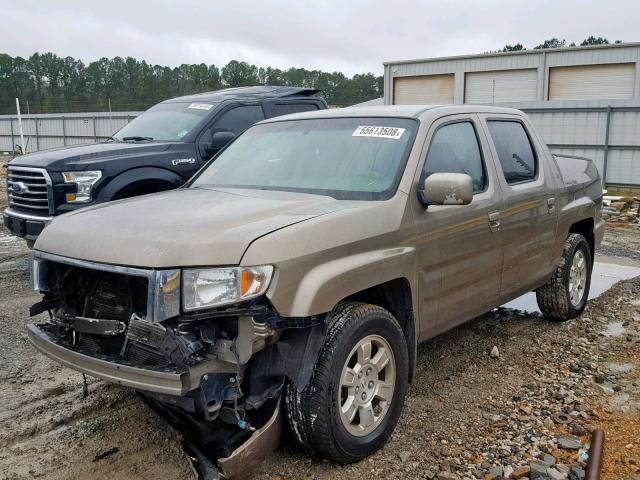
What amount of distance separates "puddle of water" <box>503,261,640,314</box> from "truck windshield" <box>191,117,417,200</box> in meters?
3.08

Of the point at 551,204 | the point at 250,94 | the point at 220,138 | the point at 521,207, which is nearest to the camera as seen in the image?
the point at 521,207

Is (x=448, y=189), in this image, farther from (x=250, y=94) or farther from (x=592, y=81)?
(x=592, y=81)

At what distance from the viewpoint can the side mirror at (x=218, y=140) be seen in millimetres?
7195

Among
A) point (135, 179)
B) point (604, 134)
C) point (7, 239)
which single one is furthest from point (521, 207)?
point (604, 134)

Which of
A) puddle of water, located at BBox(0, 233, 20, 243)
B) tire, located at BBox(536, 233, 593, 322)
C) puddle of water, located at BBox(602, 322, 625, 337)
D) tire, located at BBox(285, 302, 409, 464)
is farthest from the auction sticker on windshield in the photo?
puddle of water, located at BBox(0, 233, 20, 243)

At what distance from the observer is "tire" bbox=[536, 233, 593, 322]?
565cm

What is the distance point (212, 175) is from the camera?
14.8ft

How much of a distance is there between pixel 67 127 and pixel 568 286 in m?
32.4

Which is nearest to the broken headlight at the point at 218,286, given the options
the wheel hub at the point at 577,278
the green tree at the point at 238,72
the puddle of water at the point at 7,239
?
the wheel hub at the point at 577,278

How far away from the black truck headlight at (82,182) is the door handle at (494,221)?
4.33 meters

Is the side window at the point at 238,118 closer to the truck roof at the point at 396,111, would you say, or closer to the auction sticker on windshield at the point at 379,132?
the truck roof at the point at 396,111

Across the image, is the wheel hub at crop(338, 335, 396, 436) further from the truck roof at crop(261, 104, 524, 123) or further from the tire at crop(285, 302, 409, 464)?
the truck roof at crop(261, 104, 524, 123)

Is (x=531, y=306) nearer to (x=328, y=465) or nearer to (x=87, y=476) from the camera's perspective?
(x=328, y=465)

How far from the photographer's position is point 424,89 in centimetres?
3741
